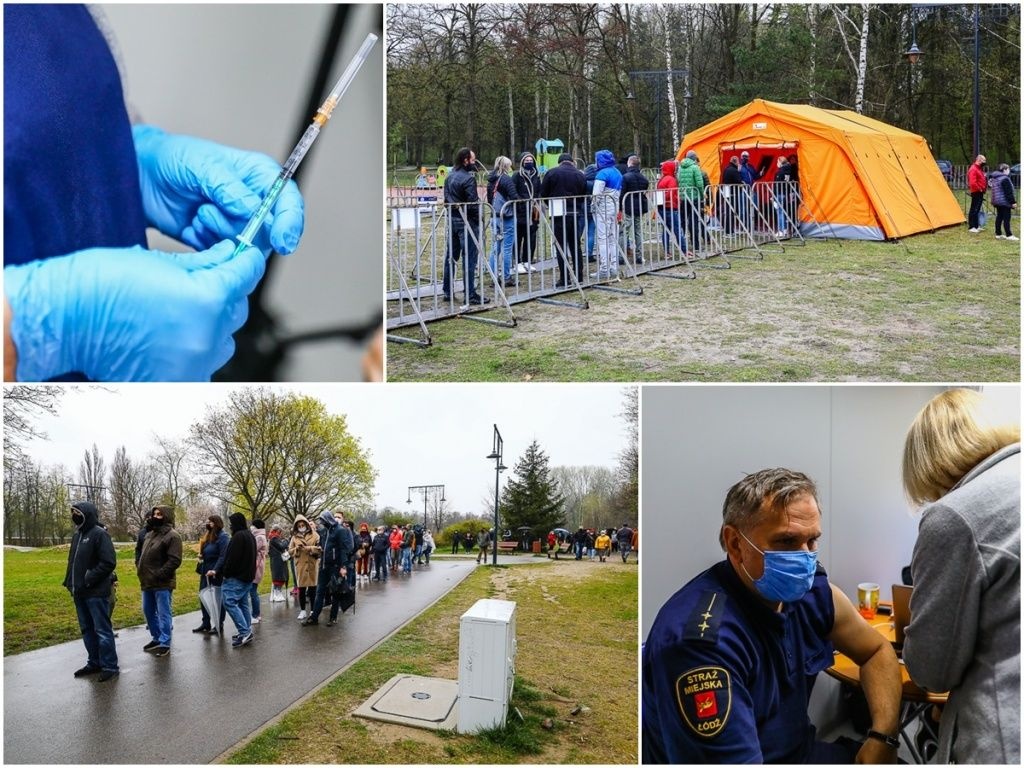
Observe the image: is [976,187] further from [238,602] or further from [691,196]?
[238,602]

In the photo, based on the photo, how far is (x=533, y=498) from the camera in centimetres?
409

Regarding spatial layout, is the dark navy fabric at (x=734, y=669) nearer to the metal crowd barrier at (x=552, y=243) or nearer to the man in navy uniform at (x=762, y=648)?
the man in navy uniform at (x=762, y=648)

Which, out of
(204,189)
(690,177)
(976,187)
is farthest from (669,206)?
(204,189)

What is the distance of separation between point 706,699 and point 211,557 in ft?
9.33

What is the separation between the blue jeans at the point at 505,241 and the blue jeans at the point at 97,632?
359 cm

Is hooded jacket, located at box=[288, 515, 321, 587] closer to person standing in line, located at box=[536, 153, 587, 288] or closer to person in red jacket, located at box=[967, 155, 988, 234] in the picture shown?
person standing in line, located at box=[536, 153, 587, 288]

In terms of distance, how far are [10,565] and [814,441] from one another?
144 inches

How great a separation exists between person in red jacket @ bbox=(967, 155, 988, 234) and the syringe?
909 centimetres

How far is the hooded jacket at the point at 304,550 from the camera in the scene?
13.7ft

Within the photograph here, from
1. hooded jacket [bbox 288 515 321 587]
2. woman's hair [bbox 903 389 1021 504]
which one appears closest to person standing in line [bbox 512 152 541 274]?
hooded jacket [bbox 288 515 321 587]

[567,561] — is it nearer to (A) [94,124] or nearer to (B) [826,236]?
(A) [94,124]

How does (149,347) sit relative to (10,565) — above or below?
above

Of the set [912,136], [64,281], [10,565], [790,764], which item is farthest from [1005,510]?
[912,136]

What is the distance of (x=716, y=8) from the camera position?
5.80 metres
